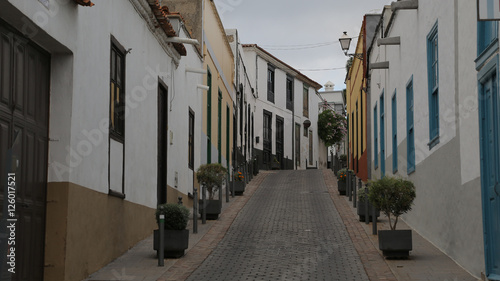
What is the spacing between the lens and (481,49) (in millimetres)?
7891

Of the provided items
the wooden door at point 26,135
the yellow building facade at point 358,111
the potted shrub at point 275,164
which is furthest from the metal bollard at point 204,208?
the potted shrub at point 275,164

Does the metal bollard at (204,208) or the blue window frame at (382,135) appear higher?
the blue window frame at (382,135)

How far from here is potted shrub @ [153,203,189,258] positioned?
10133mm

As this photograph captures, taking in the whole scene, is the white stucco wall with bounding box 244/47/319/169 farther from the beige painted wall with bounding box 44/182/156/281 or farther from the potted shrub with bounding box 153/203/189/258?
the beige painted wall with bounding box 44/182/156/281

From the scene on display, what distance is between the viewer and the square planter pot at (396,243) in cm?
989

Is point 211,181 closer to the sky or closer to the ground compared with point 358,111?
closer to the ground

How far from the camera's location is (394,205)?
32.9 ft

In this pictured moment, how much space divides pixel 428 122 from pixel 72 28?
6.28 m

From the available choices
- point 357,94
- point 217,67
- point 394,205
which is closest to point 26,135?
point 394,205

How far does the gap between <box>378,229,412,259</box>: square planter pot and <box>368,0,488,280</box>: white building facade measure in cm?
61

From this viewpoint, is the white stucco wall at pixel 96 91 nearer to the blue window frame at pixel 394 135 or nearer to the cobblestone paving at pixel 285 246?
the cobblestone paving at pixel 285 246

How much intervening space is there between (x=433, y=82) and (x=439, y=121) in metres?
1.05

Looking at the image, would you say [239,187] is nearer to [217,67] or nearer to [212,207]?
[217,67]

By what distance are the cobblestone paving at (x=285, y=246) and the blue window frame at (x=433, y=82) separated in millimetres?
2356
